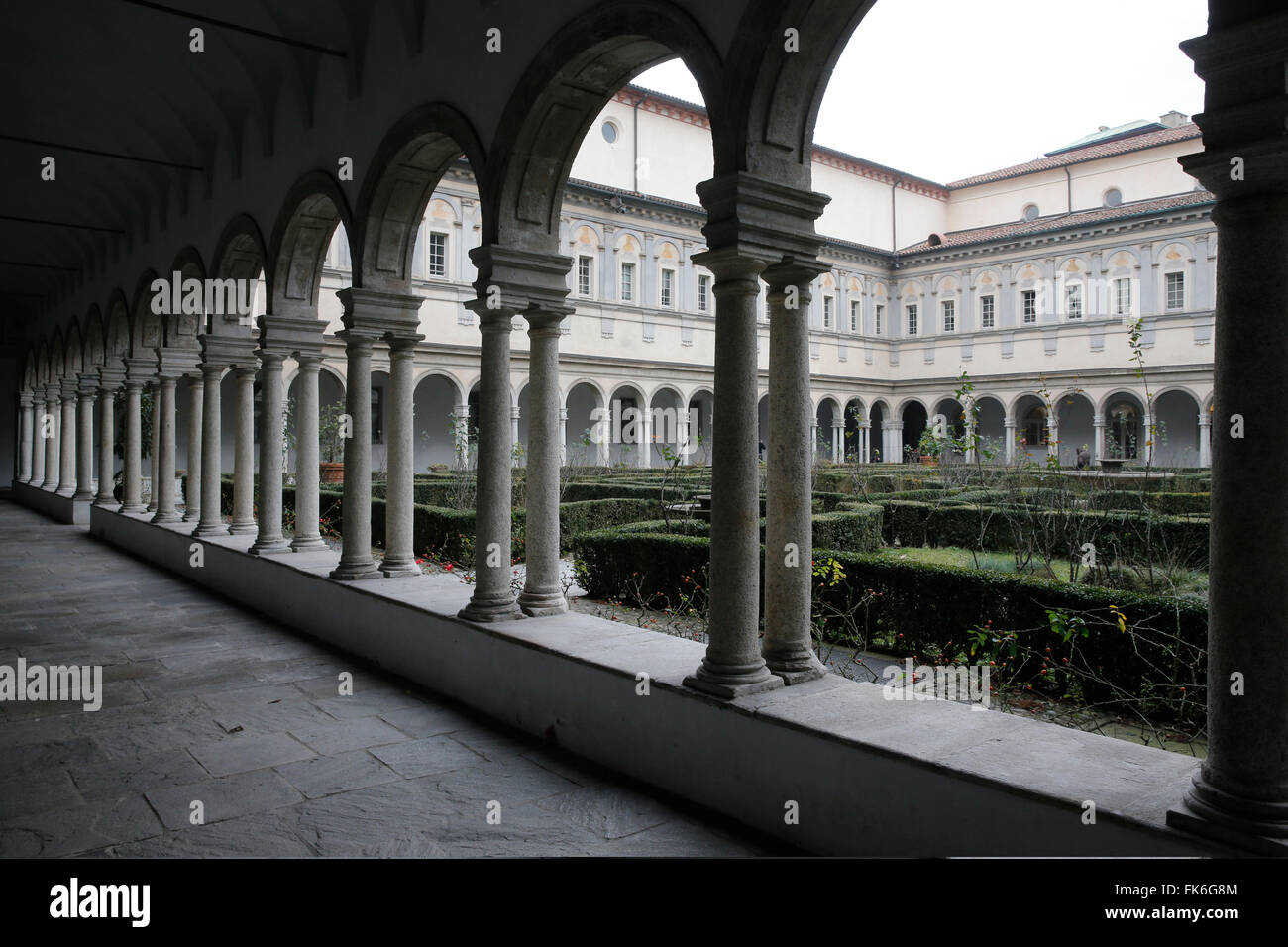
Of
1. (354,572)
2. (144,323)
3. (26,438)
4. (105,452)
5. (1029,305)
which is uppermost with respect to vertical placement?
(1029,305)

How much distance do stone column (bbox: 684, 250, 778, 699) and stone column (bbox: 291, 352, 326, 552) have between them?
4935mm

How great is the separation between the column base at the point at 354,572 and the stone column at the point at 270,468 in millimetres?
1835

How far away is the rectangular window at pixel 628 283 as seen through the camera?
81.6 ft

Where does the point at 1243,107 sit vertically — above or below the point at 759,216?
below

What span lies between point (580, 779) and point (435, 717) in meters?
1.23

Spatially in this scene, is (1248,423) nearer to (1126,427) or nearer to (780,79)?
(780,79)

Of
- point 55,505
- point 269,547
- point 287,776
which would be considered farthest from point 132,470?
point 287,776

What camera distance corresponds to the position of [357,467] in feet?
21.7

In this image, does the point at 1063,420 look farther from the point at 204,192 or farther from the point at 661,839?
the point at 661,839

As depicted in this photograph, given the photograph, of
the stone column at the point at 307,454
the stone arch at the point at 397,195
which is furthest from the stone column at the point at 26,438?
the stone arch at the point at 397,195

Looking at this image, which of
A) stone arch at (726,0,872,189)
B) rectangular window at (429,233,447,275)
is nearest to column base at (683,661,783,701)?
stone arch at (726,0,872,189)

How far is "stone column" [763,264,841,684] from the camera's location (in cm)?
371

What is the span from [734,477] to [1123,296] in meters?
26.8
